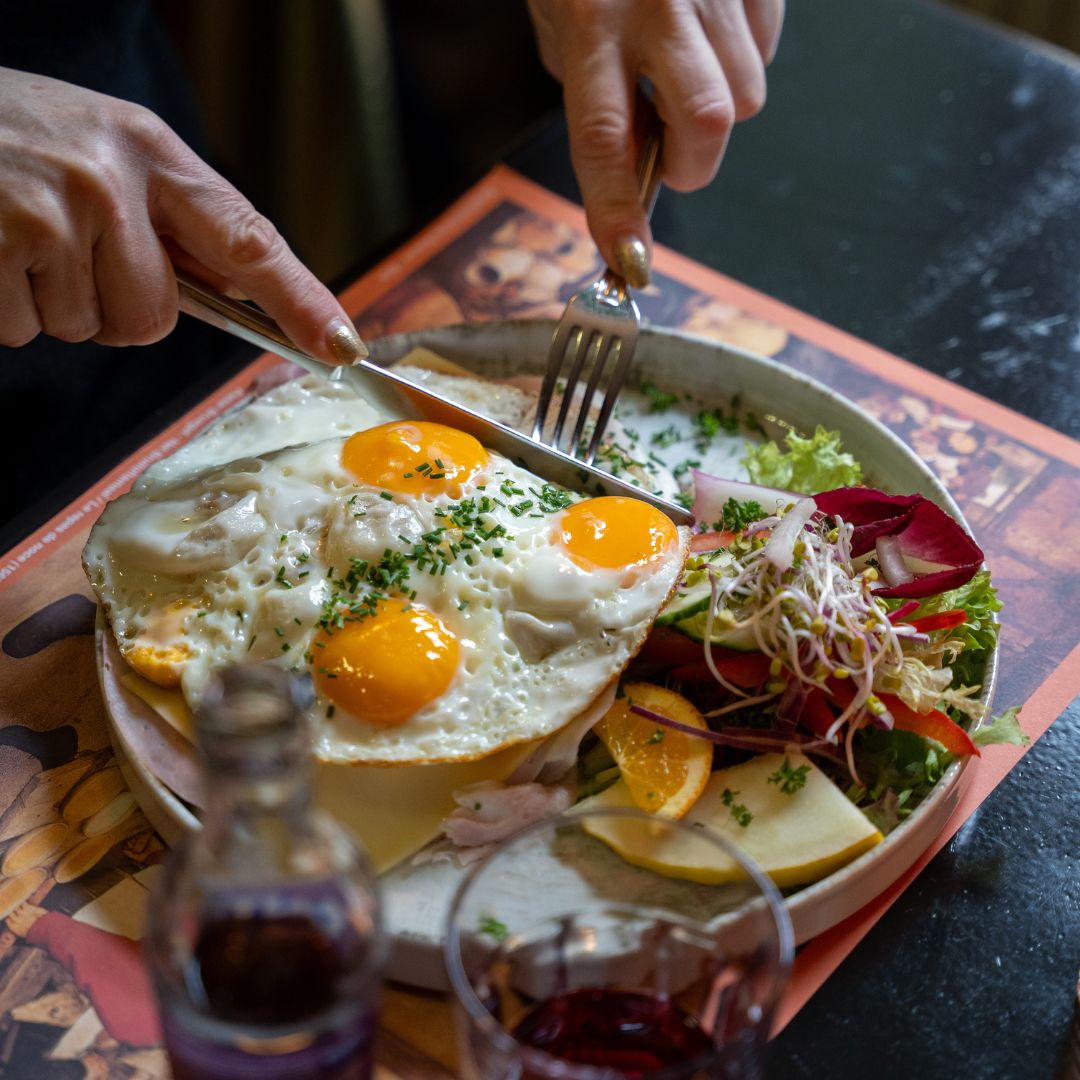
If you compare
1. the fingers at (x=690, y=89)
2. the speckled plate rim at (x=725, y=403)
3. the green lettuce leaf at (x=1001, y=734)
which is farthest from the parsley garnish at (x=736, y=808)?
the fingers at (x=690, y=89)

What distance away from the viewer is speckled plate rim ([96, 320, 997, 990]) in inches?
67.4

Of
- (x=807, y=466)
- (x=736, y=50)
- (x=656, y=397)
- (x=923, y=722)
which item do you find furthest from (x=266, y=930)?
(x=736, y=50)

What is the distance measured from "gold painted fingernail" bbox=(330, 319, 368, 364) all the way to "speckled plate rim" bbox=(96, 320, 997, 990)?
1.67ft

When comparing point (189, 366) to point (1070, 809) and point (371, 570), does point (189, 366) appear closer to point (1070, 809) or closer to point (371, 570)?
point (371, 570)

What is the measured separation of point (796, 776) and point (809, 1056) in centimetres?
38

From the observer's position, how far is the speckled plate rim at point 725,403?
1.71 m

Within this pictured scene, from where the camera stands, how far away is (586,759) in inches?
76.7

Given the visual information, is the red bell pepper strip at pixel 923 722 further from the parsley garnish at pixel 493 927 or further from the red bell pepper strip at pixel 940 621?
the parsley garnish at pixel 493 927

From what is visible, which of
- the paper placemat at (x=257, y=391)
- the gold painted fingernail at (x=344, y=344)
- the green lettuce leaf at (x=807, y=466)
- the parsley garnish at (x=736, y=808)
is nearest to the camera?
A: the paper placemat at (x=257, y=391)

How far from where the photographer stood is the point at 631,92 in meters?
2.49

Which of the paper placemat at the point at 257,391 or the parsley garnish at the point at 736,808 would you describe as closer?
the paper placemat at the point at 257,391

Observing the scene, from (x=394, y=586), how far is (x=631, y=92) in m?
1.21

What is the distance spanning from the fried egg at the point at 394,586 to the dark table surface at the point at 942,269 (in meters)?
0.63

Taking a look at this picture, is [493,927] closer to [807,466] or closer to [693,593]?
[693,593]
